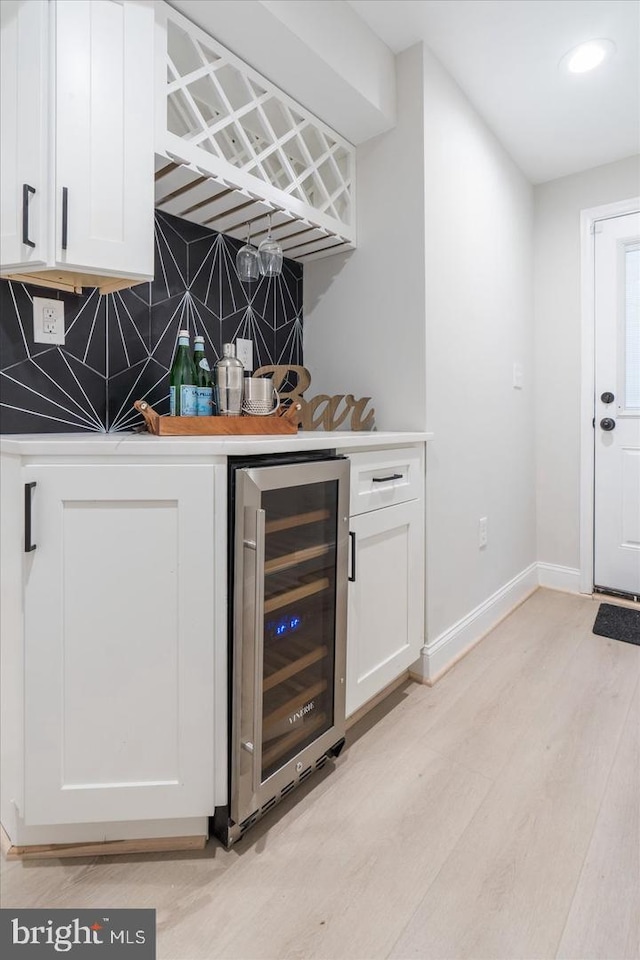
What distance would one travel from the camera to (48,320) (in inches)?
59.8

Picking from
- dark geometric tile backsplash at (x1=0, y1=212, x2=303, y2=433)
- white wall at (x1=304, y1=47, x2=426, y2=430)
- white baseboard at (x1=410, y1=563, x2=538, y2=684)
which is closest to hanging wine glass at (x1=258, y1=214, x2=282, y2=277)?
dark geometric tile backsplash at (x1=0, y1=212, x2=303, y2=433)

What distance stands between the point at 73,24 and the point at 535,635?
2761 millimetres

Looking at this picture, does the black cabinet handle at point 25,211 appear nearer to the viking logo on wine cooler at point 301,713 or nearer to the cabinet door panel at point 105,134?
the cabinet door panel at point 105,134

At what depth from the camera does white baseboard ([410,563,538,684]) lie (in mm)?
2027

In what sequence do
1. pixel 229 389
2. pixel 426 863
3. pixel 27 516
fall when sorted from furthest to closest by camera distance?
pixel 229 389, pixel 426 863, pixel 27 516

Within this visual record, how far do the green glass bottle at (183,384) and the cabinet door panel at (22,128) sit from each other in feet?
1.51

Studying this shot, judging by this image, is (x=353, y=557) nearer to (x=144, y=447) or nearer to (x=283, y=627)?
(x=283, y=627)

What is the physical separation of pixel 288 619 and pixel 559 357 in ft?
8.16

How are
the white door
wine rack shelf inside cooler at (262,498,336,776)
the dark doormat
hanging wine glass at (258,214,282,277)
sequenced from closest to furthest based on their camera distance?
wine rack shelf inside cooler at (262,498,336,776), hanging wine glass at (258,214,282,277), the dark doormat, the white door

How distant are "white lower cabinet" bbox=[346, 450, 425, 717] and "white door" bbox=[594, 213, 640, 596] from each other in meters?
1.55

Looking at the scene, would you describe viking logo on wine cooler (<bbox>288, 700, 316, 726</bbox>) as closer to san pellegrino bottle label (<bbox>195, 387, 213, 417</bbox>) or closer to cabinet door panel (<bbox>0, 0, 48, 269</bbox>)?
san pellegrino bottle label (<bbox>195, 387, 213, 417</bbox>)

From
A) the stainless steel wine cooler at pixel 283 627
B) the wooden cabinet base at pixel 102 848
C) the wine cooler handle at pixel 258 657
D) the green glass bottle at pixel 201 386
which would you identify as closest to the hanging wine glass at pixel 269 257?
the green glass bottle at pixel 201 386

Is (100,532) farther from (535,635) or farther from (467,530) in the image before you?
(535,635)

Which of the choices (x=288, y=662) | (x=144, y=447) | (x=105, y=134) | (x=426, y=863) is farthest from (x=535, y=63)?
(x=426, y=863)
